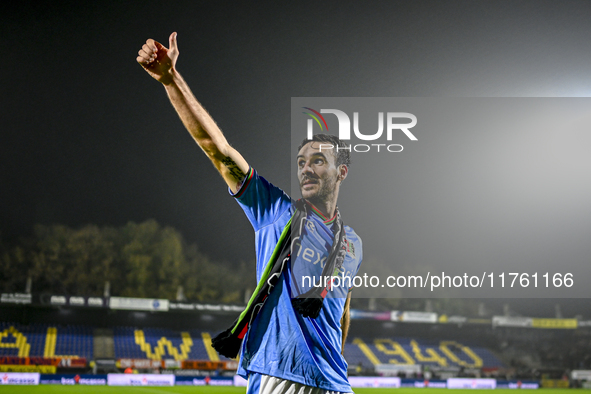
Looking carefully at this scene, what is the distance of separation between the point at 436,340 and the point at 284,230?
17038 millimetres

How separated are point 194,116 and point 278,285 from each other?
0.56 meters

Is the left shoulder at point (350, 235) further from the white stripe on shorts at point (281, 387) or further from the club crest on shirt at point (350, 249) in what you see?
the white stripe on shorts at point (281, 387)

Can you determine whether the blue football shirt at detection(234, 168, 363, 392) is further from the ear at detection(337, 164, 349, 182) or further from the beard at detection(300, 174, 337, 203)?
the ear at detection(337, 164, 349, 182)

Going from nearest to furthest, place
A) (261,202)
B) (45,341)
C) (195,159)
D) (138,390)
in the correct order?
(261,202), (138,390), (195,159), (45,341)

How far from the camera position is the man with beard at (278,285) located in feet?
4.41

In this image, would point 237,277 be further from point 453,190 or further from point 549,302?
point 453,190

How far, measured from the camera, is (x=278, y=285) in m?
1.39

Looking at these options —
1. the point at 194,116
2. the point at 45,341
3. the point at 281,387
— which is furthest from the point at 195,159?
the point at 281,387

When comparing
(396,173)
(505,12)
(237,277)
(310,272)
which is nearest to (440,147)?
(396,173)

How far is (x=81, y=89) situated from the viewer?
29.8 feet

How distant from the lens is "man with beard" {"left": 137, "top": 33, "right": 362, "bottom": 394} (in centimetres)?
134

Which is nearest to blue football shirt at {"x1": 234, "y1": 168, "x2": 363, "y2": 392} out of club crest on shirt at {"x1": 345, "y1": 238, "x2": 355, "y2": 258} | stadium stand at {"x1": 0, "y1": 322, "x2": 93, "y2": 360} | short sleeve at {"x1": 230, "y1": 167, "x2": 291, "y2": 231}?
short sleeve at {"x1": 230, "y1": 167, "x2": 291, "y2": 231}

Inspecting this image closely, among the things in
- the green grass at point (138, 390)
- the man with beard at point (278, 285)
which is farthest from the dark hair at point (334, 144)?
the green grass at point (138, 390)

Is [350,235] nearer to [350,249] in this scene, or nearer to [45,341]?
[350,249]
